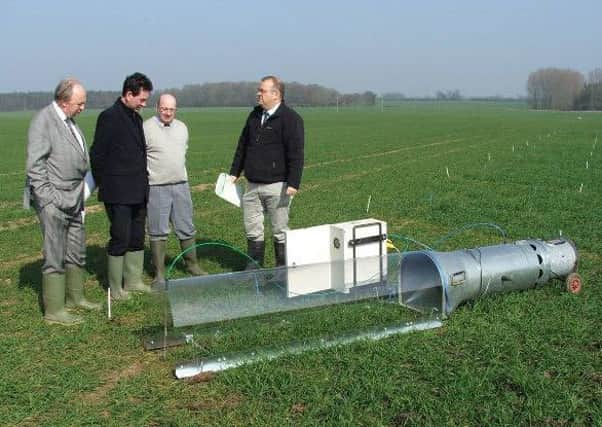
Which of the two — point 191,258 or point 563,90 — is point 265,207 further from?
point 563,90

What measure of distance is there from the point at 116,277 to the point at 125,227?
21.0 inches

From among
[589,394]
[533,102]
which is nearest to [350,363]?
[589,394]

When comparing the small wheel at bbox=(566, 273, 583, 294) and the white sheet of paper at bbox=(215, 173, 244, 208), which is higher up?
the white sheet of paper at bbox=(215, 173, 244, 208)

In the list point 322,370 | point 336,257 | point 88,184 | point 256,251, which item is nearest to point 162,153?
point 88,184

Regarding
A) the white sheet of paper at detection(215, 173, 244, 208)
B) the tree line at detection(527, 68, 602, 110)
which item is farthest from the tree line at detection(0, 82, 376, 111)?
the white sheet of paper at detection(215, 173, 244, 208)

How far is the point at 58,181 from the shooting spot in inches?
→ 218

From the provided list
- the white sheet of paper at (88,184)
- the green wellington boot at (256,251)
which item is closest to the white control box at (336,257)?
the green wellington boot at (256,251)

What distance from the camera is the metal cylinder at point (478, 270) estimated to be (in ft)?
18.3

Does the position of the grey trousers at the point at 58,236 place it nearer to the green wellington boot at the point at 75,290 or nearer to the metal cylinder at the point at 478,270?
the green wellington boot at the point at 75,290

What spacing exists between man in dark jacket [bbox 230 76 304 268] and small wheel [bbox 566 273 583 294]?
293 centimetres

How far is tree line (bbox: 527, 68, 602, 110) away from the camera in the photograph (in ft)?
470

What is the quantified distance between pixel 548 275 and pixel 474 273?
3.20ft

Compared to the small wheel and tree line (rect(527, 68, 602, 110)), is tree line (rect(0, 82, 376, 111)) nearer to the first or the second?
tree line (rect(527, 68, 602, 110))

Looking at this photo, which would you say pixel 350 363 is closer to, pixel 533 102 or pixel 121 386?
pixel 121 386
